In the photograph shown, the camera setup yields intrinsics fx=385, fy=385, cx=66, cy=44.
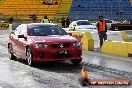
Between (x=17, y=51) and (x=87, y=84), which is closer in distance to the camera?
(x=87, y=84)

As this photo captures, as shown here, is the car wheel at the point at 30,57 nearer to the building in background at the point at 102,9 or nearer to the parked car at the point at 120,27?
the parked car at the point at 120,27

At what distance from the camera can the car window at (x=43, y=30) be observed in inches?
519

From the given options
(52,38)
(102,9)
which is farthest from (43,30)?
(102,9)

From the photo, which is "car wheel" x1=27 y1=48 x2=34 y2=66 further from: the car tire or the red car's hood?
the red car's hood

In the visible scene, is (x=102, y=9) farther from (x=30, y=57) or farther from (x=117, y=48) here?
(x=30, y=57)

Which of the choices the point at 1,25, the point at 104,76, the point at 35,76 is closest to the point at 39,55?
the point at 35,76

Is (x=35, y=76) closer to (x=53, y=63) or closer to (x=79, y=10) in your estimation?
A: (x=53, y=63)

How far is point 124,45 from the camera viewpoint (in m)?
15.7

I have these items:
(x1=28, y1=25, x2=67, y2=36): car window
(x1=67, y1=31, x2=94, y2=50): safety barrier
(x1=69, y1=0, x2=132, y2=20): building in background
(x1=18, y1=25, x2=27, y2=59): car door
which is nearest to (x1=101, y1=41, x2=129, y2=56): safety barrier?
(x1=67, y1=31, x2=94, y2=50): safety barrier

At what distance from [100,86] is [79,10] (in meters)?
50.2

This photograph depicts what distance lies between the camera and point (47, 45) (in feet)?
39.3

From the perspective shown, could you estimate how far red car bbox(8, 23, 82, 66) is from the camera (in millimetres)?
12008

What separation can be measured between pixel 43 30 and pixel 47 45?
142 centimetres

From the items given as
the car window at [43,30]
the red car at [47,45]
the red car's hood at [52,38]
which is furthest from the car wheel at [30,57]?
the car window at [43,30]
